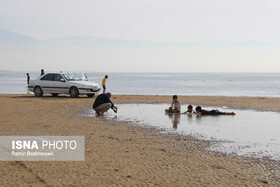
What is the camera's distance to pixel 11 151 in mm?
7980

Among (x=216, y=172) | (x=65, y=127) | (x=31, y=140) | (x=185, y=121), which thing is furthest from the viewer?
(x=185, y=121)

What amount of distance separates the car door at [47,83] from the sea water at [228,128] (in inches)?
375

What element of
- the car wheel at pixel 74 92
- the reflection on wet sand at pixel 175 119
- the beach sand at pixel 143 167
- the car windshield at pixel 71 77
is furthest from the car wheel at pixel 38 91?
the beach sand at pixel 143 167

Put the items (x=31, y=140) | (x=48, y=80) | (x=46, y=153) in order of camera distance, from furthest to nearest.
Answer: (x=48, y=80) < (x=31, y=140) < (x=46, y=153)

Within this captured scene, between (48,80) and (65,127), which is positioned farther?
(48,80)

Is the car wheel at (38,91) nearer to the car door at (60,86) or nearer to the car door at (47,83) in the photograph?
the car door at (47,83)

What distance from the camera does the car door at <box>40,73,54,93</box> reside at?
2486cm

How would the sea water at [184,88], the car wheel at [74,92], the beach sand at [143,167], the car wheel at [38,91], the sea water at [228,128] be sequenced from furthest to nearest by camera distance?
1. the sea water at [184,88]
2. the car wheel at [38,91]
3. the car wheel at [74,92]
4. the sea water at [228,128]
5. the beach sand at [143,167]

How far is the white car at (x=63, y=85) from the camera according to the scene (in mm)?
24031

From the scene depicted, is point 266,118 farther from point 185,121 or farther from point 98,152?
point 98,152

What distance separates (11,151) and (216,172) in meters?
4.34

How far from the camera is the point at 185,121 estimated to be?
1371 cm

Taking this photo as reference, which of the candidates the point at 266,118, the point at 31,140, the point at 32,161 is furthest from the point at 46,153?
the point at 266,118

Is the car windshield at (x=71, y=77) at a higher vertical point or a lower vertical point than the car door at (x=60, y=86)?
higher
